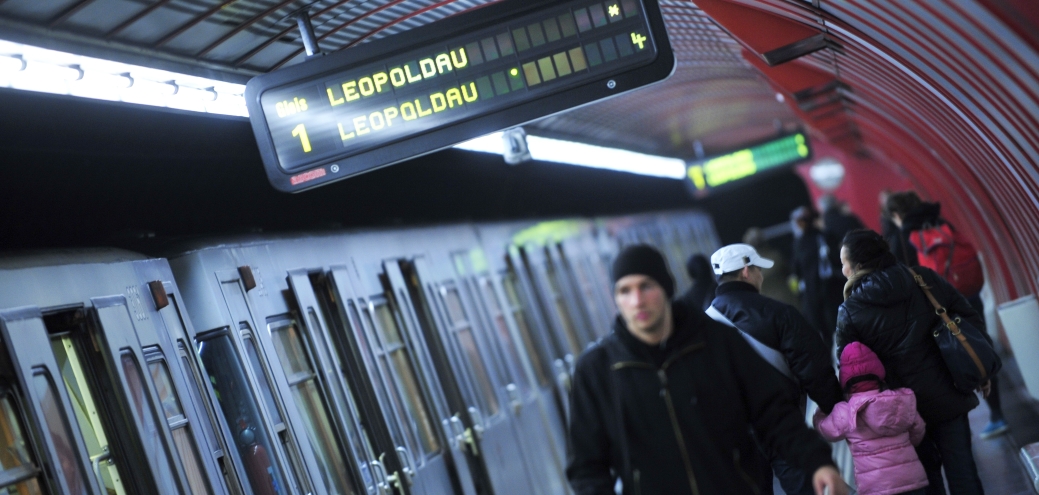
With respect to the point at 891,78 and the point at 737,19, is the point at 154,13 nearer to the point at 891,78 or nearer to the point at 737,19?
the point at 737,19

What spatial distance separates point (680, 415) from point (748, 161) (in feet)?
56.0

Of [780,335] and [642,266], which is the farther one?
[780,335]

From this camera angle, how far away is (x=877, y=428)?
5.14 m

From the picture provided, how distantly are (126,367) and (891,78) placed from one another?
16.9 feet

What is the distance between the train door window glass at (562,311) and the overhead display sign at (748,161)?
6.74 m

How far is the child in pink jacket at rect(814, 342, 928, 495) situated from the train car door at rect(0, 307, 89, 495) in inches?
119

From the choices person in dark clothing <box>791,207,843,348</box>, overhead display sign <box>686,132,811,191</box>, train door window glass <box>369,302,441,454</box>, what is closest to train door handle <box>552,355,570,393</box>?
person in dark clothing <box>791,207,843,348</box>

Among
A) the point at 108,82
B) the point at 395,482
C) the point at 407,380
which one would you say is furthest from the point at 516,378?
the point at 108,82

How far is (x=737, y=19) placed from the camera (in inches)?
301

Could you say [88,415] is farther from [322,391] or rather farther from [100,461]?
[322,391]

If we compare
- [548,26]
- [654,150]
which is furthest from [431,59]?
[654,150]

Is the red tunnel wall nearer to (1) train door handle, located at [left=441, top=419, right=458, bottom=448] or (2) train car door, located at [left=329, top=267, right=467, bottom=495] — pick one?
(2) train car door, located at [left=329, top=267, right=467, bottom=495]

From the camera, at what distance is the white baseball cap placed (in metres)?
5.78

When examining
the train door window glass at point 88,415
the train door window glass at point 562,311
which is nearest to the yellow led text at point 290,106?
the train door window glass at point 88,415
